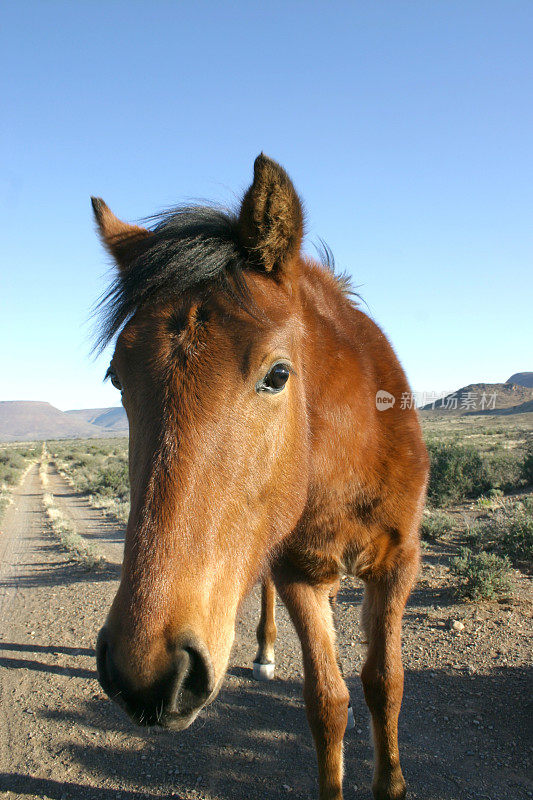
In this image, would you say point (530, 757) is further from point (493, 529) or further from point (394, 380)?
point (493, 529)

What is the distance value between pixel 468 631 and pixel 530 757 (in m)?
1.73

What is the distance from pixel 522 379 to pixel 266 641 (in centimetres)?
16202

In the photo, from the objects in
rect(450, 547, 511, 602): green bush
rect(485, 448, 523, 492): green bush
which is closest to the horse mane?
rect(450, 547, 511, 602): green bush

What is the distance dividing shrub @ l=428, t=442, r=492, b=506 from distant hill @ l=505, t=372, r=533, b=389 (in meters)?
137

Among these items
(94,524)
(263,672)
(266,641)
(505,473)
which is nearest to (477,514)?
(505,473)

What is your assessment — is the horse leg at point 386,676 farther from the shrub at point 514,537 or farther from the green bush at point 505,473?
the green bush at point 505,473

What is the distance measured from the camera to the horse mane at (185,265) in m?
1.98

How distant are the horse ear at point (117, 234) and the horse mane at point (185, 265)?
359 mm

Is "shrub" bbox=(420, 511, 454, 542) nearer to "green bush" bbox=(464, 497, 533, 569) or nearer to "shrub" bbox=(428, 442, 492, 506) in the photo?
"green bush" bbox=(464, 497, 533, 569)

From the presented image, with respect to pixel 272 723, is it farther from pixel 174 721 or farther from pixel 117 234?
pixel 117 234

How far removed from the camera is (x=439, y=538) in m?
8.72

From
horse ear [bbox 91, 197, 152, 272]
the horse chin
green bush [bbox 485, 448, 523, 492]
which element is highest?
horse ear [bbox 91, 197, 152, 272]

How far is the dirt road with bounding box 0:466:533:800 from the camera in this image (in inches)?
129

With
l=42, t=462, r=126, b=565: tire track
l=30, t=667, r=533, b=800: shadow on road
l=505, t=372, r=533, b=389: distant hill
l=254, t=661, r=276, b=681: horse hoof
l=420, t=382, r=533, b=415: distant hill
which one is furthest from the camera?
l=505, t=372, r=533, b=389: distant hill
